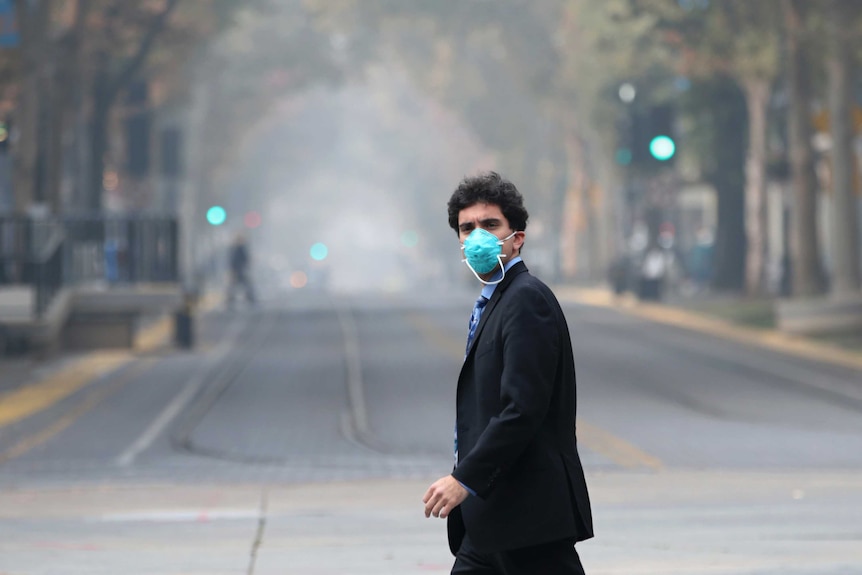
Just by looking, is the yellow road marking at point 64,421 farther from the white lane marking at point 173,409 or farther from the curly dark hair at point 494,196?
the curly dark hair at point 494,196

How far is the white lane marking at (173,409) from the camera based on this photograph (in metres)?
18.2

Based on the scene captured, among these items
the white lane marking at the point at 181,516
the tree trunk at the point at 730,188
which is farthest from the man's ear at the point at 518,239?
the tree trunk at the point at 730,188

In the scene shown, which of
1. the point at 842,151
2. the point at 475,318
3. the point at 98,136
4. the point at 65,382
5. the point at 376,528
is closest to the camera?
the point at 475,318

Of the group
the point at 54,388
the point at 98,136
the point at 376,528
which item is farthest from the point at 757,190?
the point at 376,528

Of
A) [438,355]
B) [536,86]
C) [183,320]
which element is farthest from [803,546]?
[536,86]

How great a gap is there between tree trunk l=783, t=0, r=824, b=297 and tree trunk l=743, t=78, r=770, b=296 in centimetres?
421

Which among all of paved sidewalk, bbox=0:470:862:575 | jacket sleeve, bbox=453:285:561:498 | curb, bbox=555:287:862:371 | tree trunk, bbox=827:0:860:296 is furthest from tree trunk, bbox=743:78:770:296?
jacket sleeve, bbox=453:285:561:498

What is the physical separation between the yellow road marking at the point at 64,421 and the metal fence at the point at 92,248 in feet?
16.0

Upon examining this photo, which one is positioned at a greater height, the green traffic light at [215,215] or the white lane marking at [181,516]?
the green traffic light at [215,215]

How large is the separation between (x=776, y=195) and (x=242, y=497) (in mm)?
56803

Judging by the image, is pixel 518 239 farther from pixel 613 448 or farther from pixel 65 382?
pixel 65 382

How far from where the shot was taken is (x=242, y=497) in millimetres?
14352

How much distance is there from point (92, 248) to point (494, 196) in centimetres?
2927

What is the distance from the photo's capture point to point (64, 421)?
21.6 m
